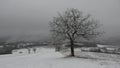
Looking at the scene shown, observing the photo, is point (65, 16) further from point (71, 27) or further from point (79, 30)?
point (79, 30)

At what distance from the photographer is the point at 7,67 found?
1144cm

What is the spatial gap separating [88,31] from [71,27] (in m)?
3.20

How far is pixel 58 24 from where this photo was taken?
65.0 ft

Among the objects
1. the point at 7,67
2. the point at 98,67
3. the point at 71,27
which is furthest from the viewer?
the point at 71,27

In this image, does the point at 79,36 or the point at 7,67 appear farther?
the point at 79,36

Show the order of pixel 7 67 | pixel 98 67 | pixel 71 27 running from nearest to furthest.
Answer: pixel 98 67, pixel 7 67, pixel 71 27

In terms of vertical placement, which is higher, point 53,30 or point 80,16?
point 80,16

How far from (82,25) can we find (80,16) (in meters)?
1.73

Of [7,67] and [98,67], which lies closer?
[98,67]

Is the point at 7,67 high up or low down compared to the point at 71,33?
down

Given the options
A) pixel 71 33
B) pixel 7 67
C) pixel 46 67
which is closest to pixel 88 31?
pixel 71 33

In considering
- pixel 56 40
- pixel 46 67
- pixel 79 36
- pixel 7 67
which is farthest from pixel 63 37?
pixel 7 67

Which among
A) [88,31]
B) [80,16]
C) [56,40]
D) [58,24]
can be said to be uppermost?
[80,16]

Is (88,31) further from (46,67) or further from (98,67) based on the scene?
(46,67)
